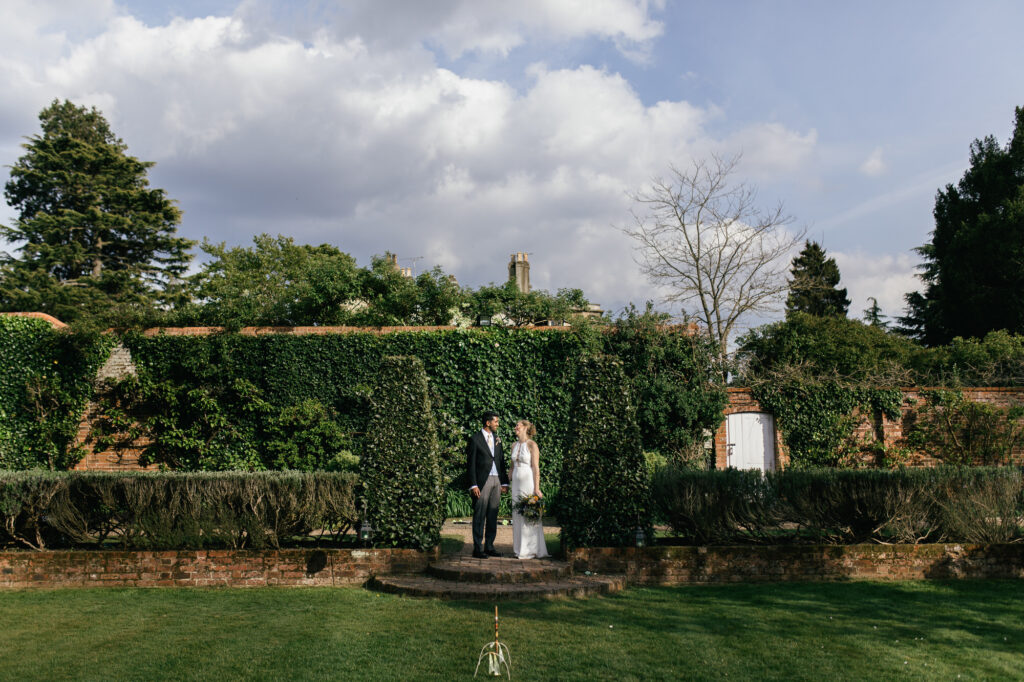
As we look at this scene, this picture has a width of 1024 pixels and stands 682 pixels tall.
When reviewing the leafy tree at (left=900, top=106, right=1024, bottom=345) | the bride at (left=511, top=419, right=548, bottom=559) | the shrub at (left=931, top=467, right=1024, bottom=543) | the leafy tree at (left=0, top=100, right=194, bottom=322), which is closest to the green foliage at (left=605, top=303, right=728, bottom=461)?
the bride at (left=511, top=419, right=548, bottom=559)

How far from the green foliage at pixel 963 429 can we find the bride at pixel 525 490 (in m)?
9.80

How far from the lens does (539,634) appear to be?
242 inches

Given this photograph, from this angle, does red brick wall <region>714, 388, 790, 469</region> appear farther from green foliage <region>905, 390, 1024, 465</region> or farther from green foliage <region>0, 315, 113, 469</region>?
green foliage <region>0, 315, 113, 469</region>

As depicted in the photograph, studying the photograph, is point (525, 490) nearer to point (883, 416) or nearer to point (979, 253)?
point (883, 416)

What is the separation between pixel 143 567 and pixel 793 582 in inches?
293

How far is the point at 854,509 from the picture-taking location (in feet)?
28.8

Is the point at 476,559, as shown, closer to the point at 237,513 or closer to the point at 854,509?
the point at 237,513

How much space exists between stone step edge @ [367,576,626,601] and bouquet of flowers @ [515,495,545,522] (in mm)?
1077

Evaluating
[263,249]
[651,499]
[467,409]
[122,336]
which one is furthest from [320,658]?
[263,249]

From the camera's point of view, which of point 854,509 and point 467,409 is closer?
point 854,509

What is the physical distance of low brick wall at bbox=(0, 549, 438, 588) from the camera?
8.34 m

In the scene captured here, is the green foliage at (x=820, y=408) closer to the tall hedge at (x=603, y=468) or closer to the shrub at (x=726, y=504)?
the shrub at (x=726, y=504)

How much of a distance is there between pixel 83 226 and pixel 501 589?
Result: 1146 inches

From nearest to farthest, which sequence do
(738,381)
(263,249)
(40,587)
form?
(40,587)
(738,381)
(263,249)
